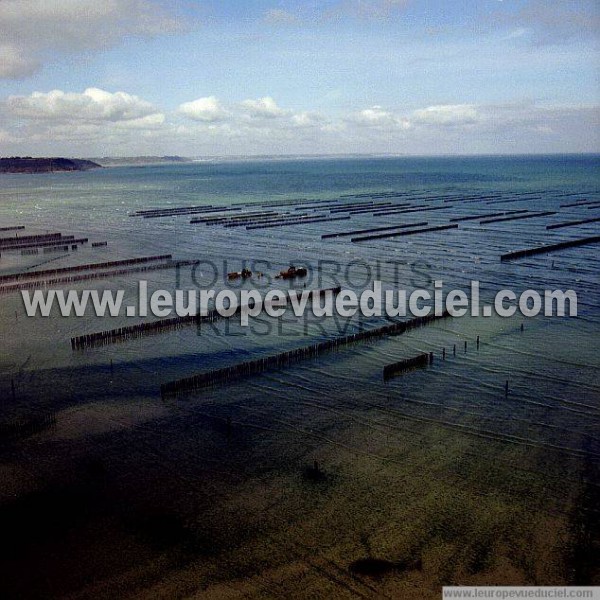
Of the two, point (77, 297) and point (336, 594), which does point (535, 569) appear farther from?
point (77, 297)

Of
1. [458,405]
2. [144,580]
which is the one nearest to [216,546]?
[144,580]

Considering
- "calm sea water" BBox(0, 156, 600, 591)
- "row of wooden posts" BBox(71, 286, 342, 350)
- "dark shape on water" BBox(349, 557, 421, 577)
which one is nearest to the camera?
"dark shape on water" BBox(349, 557, 421, 577)

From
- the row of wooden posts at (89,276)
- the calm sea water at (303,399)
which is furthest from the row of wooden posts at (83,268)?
the calm sea water at (303,399)

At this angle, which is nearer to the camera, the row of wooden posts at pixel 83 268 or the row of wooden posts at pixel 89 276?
the row of wooden posts at pixel 89 276

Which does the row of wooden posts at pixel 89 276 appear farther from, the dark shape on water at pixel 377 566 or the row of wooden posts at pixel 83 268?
the dark shape on water at pixel 377 566

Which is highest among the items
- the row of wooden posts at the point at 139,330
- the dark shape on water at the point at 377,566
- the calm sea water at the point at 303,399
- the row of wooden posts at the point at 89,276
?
the row of wooden posts at the point at 89,276

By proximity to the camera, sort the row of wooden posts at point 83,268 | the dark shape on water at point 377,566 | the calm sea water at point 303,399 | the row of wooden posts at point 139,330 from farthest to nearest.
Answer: the row of wooden posts at point 83,268 < the row of wooden posts at point 139,330 < the calm sea water at point 303,399 < the dark shape on water at point 377,566

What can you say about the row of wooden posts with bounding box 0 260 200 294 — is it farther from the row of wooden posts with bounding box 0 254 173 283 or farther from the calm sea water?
the calm sea water

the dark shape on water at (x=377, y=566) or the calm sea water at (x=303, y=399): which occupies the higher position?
the calm sea water at (x=303, y=399)

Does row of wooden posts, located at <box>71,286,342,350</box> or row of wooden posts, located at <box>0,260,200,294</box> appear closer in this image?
row of wooden posts, located at <box>71,286,342,350</box>

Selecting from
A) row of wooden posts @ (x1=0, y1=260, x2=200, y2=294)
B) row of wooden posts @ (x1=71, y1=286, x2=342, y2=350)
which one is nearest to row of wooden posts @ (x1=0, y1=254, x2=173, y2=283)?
row of wooden posts @ (x1=0, y1=260, x2=200, y2=294)

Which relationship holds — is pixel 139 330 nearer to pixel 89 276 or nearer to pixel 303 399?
pixel 303 399

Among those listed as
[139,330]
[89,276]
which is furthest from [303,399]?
[89,276]
